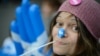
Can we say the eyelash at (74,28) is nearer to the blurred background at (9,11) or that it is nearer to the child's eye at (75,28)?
the child's eye at (75,28)

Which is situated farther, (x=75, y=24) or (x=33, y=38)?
(x=33, y=38)

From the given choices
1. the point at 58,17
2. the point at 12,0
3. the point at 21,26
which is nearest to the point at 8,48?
the point at 21,26

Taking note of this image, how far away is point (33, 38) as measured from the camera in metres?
1.45

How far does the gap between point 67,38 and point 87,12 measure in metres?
0.13

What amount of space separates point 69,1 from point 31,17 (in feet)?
1.08

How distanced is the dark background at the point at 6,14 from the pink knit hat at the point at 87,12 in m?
1.49

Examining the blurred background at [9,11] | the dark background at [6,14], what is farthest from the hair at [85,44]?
the dark background at [6,14]

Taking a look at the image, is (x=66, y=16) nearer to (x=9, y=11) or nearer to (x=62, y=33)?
(x=62, y=33)

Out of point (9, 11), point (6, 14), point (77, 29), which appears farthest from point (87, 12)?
point (9, 11)

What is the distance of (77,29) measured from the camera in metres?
1.11

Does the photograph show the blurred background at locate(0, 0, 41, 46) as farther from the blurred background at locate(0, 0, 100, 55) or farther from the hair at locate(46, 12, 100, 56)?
the hair at locate(46, 12, 100, 56)

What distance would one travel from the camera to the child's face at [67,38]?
1102mm

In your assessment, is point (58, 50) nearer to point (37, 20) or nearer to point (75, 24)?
→ point (75, 24)

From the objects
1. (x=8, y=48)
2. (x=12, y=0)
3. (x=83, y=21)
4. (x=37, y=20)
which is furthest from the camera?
(x=12, y=0)
